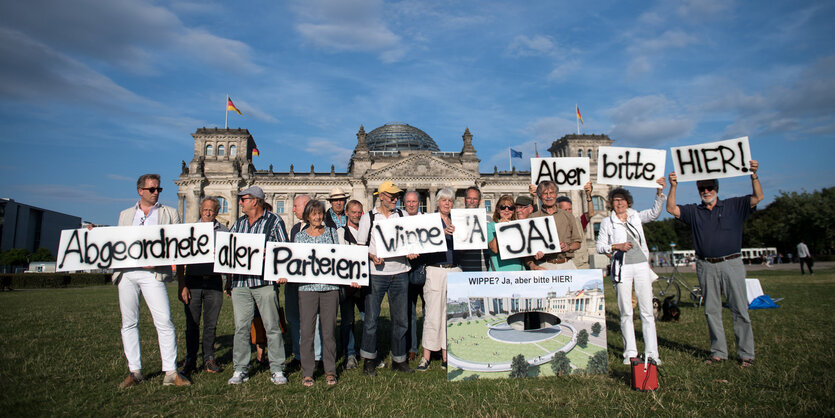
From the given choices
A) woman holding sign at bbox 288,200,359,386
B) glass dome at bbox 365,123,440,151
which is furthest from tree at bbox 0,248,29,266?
woman holding sign at bbox 288,200,359,386

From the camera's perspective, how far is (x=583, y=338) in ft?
18.2

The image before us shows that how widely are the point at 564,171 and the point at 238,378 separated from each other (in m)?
6.21

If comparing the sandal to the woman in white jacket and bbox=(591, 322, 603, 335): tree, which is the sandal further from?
the woman in white jacket

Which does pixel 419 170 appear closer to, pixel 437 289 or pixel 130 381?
pixel 437 289

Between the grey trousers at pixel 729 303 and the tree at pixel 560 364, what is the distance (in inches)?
87.6

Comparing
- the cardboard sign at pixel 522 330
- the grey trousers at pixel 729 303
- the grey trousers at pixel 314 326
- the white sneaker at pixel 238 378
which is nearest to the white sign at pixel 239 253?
the grey trousers at pixel 314 326

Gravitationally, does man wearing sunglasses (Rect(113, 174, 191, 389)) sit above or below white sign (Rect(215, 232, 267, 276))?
below

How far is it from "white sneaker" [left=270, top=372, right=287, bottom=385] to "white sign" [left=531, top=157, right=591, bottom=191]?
17.0 ft

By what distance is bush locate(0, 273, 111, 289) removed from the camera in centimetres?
3213

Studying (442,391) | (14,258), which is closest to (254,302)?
(442,391)

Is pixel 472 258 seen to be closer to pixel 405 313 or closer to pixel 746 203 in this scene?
pixel 405 313

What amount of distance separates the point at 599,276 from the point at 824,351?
4.19 metres

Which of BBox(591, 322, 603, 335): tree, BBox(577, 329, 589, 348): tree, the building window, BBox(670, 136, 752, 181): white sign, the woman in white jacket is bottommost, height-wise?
BBox(577, 329, 589, 348): tree

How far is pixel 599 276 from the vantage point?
18.0 feet
